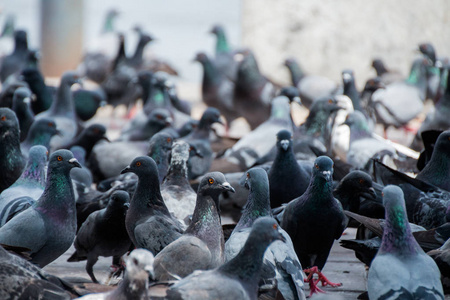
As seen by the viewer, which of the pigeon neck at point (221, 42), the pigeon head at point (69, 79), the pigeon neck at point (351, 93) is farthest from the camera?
the pigeon neck at point (221, 42)

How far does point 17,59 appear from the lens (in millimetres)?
12008

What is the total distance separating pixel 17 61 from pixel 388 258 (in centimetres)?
911

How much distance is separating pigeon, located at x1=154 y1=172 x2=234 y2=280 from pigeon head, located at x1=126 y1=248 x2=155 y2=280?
0.68 m

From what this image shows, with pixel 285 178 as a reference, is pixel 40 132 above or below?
below

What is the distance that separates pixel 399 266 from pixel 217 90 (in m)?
8.12

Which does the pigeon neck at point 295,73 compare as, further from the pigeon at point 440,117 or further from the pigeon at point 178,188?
the pigeon at point 178,188

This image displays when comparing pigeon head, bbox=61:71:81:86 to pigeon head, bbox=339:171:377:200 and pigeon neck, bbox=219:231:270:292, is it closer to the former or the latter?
pigeon head, bbox=339:171:377:200

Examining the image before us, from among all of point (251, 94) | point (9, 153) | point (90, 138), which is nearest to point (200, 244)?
point (9, 153)

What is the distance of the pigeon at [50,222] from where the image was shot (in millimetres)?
4617

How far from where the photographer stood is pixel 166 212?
16.4 ft

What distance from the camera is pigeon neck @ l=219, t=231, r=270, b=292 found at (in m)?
3.69

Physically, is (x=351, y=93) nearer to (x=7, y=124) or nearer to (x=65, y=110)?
(x=65, y=110)

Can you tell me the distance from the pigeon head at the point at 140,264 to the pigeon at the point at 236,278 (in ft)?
0.75

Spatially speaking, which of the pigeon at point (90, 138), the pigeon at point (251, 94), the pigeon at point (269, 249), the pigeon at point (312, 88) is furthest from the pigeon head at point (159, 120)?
the pigeon at point (269, 249)
